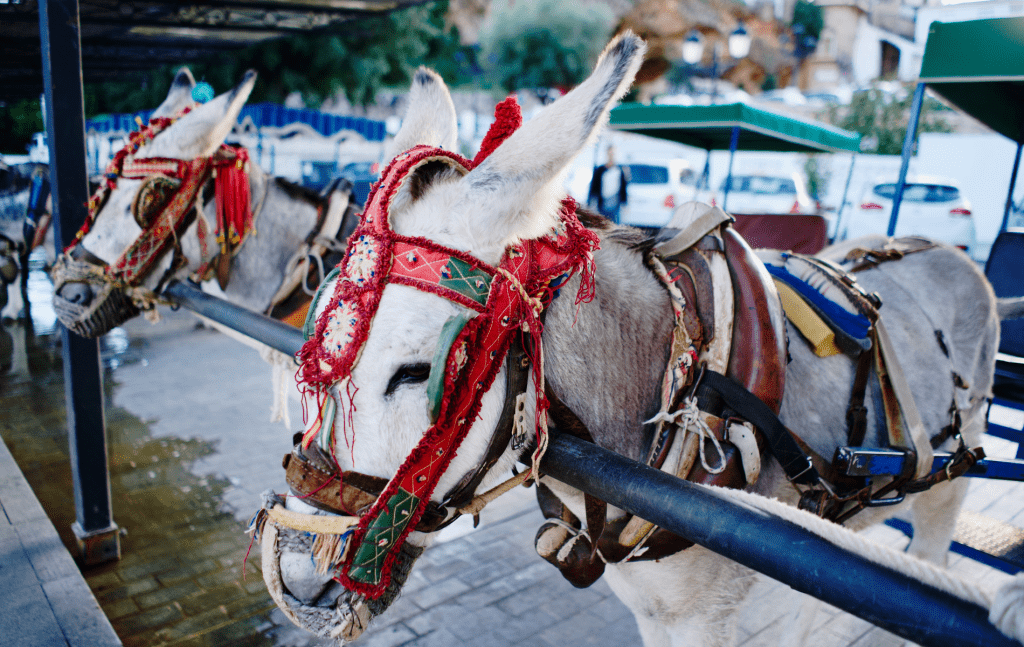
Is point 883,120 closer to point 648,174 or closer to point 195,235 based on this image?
point 648,174

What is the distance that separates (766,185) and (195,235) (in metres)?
14.1

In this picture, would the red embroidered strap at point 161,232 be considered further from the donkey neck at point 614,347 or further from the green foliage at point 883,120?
the green foliage at point 883,120

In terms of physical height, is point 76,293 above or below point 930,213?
above

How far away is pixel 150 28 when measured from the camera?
7.18m

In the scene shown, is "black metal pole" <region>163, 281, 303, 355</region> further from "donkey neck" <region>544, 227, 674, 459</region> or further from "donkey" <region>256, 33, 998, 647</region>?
"donkey neck" <region>544, 227, 674, 459</region>

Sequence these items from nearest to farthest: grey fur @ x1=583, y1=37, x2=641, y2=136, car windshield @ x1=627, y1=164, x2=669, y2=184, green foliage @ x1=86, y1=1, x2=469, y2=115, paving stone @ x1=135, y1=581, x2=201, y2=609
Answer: grey fur @ x1=583, y1=37, x2=641, y2=136
paving stone @ x1=135, y1=581, x2=201, y2=609
green foliage @ x1=86, y1=1, x2=469, y2=115
car windshield @ x1=627, y1=164, x2=669, y2=184

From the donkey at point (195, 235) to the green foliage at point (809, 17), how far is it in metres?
52.9

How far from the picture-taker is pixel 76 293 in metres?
2.97

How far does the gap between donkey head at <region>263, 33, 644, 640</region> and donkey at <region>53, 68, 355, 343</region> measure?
2318 mm

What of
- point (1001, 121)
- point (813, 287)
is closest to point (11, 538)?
point (813, 287)

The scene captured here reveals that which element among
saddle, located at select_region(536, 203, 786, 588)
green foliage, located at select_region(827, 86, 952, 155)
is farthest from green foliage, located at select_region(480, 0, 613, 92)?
saddle, located at select_region(536, 203, 786, 588)

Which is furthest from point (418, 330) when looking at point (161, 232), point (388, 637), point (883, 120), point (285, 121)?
point (883, 120)

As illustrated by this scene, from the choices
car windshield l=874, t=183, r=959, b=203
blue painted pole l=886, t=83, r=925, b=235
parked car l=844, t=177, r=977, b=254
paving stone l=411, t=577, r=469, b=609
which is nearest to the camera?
paving stone l=411, t=577, r=469, b=609

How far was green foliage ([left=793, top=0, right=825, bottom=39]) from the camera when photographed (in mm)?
46250
